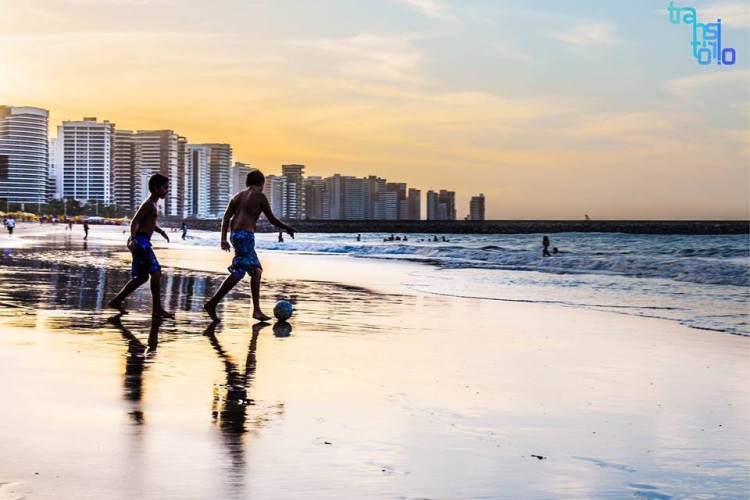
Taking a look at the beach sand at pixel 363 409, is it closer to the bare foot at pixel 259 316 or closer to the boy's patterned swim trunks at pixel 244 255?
the bare foot at pixel 259 316

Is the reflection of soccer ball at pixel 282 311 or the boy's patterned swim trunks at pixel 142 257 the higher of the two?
the boy's patterned swim trunks at pixel 142 257

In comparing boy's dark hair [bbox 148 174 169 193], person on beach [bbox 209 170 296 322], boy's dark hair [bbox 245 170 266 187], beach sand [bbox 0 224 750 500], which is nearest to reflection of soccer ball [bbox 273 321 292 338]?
beach sand [bbox 0 224 750 500]

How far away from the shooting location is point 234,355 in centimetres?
891

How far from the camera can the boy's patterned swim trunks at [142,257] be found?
12.4 meters

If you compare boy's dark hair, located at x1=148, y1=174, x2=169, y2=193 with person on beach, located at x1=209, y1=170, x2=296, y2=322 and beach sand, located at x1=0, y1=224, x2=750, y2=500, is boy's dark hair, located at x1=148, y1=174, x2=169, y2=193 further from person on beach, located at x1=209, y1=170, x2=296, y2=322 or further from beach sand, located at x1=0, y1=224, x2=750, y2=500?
beach sand, located at x1=0, y1=224, x2=750, y2=500

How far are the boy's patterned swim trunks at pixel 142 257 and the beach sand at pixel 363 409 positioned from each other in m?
0.70

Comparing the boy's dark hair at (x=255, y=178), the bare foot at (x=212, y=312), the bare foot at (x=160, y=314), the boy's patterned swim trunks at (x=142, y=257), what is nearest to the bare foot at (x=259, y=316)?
the bare foot at (x=212, y=312)

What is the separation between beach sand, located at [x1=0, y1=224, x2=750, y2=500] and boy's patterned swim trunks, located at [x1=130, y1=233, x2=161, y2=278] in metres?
0.70

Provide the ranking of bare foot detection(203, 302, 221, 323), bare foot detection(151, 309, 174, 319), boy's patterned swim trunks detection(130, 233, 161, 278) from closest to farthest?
bare foot detection(203, 302, 221, 323) < bare foot detection(151, 309, 174, 319) < boy's patterned swim trunks detection(130, 233, 161, 278)

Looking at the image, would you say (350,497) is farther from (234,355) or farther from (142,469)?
(234,355)

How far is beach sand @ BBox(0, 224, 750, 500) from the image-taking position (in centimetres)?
458

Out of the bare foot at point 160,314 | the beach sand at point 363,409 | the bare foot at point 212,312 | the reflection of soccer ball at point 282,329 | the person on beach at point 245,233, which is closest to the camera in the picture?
the beach sand at point 363,409

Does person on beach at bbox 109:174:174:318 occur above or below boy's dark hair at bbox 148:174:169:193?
below

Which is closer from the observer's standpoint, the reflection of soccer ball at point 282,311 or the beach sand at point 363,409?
the beach sand at point 363,409
